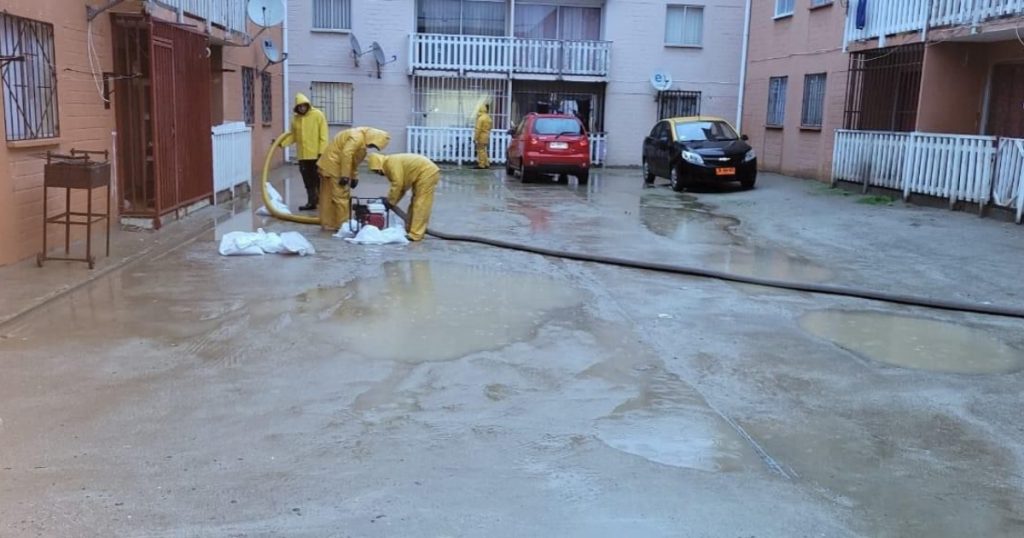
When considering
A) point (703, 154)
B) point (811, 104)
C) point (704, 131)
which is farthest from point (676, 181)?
point (811, 104)

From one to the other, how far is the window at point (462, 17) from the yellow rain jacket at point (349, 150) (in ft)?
49.5

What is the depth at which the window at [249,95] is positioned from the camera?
1785 centimetres

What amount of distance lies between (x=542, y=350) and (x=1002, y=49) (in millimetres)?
12918

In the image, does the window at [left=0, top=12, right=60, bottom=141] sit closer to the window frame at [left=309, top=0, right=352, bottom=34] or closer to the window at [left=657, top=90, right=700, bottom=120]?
the window frame at [left=309, top=0, right=352, bottom=34]

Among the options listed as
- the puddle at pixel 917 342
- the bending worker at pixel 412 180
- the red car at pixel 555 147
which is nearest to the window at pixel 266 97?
the red car at pixel 555 147

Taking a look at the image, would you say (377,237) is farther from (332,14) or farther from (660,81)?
(660,81)

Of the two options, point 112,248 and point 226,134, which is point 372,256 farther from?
point 226,134

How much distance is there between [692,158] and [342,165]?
883 centimetres

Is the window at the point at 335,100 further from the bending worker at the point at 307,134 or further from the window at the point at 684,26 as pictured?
the bending worker at the point at 307,134

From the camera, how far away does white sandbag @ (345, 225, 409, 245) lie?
9.91m

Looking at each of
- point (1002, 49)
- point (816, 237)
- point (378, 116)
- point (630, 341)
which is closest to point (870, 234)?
point (816, 237)

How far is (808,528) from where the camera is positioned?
3443mm

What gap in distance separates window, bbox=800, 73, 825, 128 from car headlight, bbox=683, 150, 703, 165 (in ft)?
14.4

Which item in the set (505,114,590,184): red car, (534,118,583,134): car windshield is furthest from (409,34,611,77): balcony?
(534,118,583,134): car windshield
